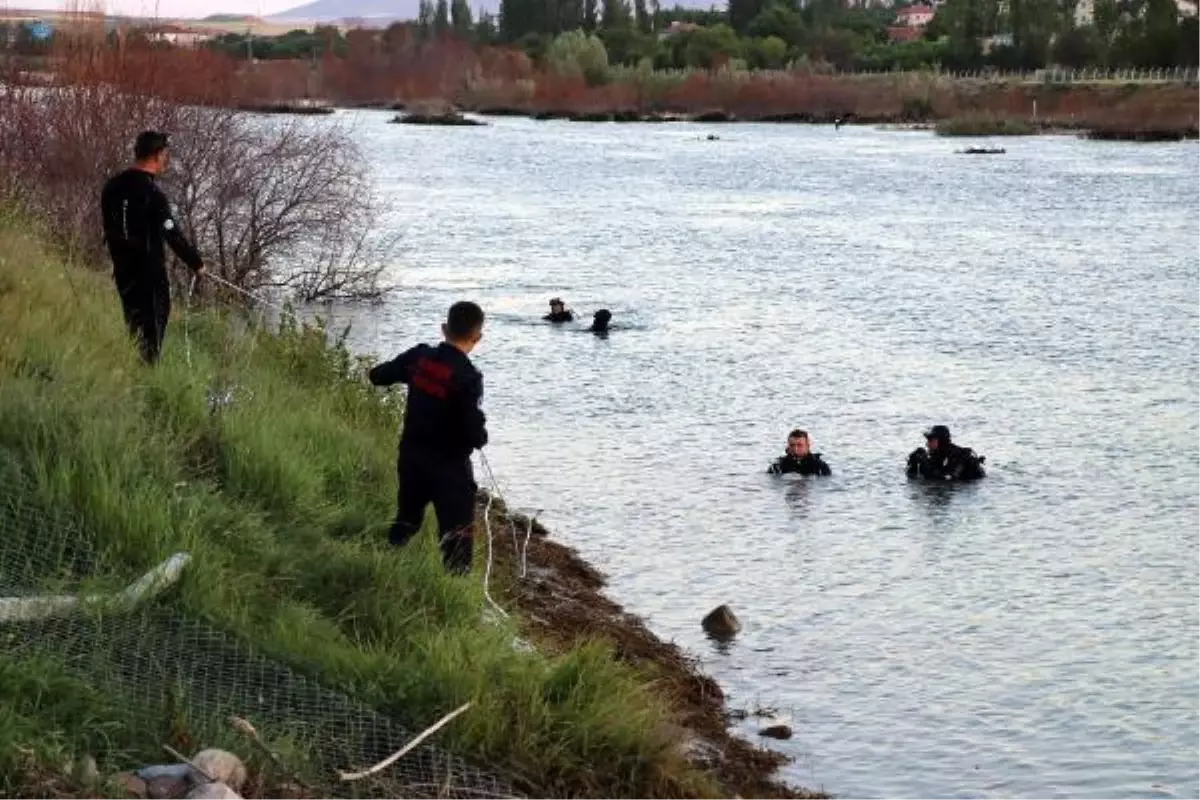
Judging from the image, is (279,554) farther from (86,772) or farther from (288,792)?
(86,772)

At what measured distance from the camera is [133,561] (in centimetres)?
911

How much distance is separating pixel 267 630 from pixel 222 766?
6.04ft

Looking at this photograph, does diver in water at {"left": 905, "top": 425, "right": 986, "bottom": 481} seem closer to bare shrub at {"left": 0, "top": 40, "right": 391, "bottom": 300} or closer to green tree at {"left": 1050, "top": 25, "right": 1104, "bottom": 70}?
bare shrub at {"left": 0, "top": 40, "right": 391, "bottom": 300}

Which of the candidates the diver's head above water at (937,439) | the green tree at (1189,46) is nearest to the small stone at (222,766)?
the diver's head above water at (937,439)

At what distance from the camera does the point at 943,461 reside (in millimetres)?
19281

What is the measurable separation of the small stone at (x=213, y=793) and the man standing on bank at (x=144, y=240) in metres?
6.08

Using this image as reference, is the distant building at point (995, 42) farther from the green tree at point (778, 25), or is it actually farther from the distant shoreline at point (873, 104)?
the green tree at point (778, 25)

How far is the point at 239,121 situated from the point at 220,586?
20970 mm

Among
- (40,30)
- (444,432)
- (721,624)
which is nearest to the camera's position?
(444,432)

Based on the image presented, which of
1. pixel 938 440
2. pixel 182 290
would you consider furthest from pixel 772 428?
pixel 182 290

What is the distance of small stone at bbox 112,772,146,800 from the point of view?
22.7 feet

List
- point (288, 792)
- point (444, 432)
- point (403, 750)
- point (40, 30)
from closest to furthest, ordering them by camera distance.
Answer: point (288, 792) → point (403, 750) → point (444, 432) → point (40, 30)

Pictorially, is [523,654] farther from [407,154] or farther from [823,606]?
[407,154]

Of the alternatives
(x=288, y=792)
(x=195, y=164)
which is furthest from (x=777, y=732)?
(x=195, y=164)
